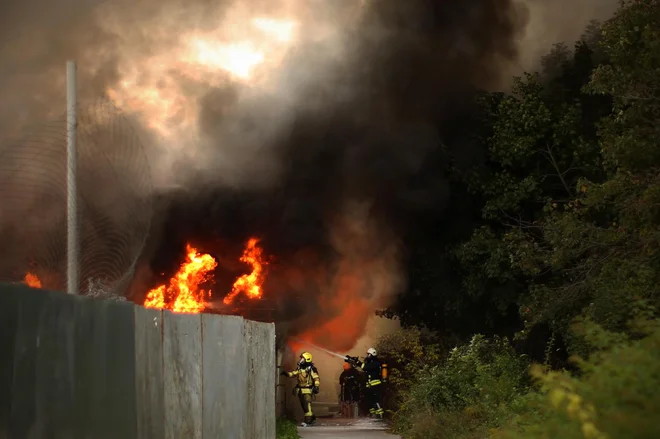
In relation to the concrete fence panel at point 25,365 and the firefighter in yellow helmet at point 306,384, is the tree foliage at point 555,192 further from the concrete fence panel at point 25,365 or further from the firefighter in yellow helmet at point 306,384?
the concrete fence panel at point 25,365

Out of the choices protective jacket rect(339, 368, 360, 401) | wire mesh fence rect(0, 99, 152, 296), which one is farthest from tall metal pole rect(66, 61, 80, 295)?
protective jacket rect(339, 368, 360, 401)

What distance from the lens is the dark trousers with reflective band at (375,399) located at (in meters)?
28.2

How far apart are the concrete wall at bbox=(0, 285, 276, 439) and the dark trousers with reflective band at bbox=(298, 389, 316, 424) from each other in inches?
564

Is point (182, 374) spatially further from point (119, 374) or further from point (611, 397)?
point (611, 397)

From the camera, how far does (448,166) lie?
30.1 m

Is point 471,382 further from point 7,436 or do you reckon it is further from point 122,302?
point 7,436

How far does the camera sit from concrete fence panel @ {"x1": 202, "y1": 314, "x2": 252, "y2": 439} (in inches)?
443

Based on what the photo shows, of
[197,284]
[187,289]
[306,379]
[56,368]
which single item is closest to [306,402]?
[306,379]

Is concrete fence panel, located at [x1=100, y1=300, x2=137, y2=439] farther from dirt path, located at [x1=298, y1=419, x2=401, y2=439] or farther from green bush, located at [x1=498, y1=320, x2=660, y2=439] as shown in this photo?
dirt path, located at [x1=298, y1=419, x2=401, y2=439]

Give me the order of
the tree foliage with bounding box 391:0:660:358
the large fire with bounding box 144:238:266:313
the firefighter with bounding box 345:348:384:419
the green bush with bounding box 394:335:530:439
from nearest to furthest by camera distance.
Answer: the green bush with bounding box 394:335:530:439 → the tree foliage with bounding box 391:0:660:358 → the large fire with bounding box 144:238:266:313 → the firefighter with bounding box 345:348:384:419

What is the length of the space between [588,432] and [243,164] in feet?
92.2

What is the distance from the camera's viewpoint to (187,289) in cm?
2634

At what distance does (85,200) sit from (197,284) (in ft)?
34.7

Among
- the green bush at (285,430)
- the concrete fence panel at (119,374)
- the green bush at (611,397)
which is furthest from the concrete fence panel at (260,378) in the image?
the green bush at (611,397)
